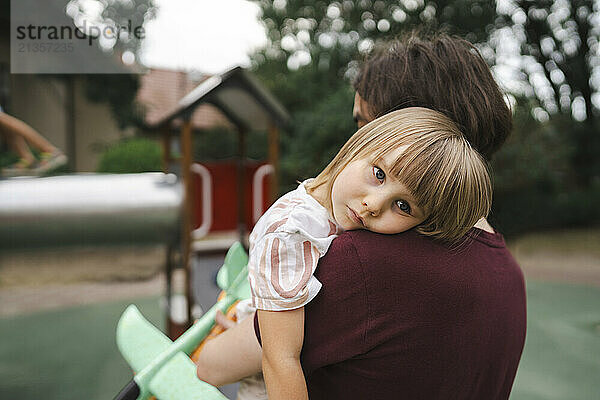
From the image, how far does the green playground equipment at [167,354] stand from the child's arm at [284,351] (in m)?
0.21

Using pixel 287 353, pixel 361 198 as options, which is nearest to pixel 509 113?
pixel 361 198

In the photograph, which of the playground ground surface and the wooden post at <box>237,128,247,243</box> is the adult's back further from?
the wooden post at <box>237,128,247,243</box>

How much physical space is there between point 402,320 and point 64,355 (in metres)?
3.71

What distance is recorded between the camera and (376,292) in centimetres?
77

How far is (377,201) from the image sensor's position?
0.82 metres

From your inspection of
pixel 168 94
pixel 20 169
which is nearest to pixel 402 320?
pixel 20 169

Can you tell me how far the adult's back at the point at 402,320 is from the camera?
774 millimetres

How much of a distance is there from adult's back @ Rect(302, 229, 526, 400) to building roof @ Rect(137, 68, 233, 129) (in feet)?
43.5

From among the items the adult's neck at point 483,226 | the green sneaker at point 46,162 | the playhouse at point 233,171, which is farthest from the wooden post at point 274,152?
the adult's neck at point 483,226

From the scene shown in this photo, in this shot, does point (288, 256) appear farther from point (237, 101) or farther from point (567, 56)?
point (567, 56)

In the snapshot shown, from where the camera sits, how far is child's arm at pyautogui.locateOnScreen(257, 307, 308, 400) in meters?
0.78

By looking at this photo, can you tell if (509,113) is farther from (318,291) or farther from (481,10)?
(481,10)

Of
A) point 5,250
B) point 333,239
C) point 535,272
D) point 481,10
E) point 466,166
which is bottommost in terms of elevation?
point 535,272

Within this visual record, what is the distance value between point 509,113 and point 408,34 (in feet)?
1.02
